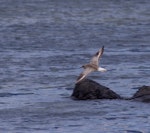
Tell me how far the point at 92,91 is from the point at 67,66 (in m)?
6.35

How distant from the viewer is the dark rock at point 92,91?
23125 mm

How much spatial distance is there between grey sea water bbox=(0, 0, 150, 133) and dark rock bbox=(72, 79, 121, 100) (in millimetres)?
241

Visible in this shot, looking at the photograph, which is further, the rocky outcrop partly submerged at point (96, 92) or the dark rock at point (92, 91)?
the dark rock at point (92, 91)

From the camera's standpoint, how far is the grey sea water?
2102 cm

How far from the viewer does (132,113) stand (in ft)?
71.6

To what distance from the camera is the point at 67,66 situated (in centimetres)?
2944

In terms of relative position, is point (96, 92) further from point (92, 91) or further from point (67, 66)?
point (67, 66)

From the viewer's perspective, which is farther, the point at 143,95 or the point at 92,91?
the point at 92,91

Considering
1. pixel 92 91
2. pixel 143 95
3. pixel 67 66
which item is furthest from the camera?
pixel 67 66

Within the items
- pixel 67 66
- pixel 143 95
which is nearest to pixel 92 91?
pixel 143 95

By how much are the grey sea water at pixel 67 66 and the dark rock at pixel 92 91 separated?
24 centimetres

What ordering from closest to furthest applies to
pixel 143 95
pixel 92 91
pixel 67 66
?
1. pixel 143 95
2. pixel 92 91
3. pixel 67 66

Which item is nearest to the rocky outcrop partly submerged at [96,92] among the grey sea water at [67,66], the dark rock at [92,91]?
the dark rock at [92,91]

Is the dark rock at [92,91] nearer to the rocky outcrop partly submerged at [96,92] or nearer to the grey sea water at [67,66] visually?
the rocky outcrop partly submerged at [96,92]
